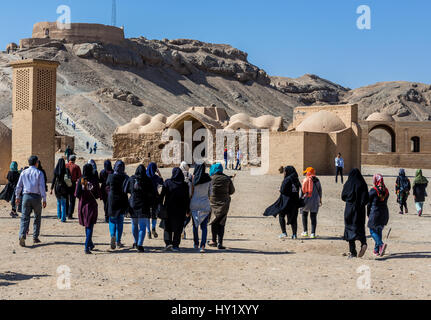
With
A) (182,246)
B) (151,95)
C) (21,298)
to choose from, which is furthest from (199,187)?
(151,95)

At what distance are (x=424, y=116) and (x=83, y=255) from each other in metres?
64.5

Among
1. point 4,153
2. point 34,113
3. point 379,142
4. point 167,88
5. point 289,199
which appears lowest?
point 289,199

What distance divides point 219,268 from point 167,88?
6165 centimetres

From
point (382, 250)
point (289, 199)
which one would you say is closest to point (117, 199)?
point (289, 199)

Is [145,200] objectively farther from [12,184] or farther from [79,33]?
[79,33]

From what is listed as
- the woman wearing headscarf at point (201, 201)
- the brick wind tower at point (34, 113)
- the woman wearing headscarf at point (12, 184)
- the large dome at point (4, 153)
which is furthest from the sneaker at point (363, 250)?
the large dome at point (4, 153)

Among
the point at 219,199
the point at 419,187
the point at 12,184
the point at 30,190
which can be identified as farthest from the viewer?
the point at 419,187

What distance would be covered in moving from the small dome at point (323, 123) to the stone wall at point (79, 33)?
48.8 meters

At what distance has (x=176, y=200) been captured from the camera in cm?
725

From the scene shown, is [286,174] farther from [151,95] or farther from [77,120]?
[151,95]

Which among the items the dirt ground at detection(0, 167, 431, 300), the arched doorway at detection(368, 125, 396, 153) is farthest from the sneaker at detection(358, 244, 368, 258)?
the arched doorway at detection(368, 125, 396, 153)

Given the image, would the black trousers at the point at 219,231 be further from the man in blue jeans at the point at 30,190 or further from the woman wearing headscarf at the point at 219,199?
the man in blue jeans at the point at 30,190

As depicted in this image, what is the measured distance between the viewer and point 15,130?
16234 millimetres

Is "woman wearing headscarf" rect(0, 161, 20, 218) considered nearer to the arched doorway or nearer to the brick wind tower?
the brick wind tower
